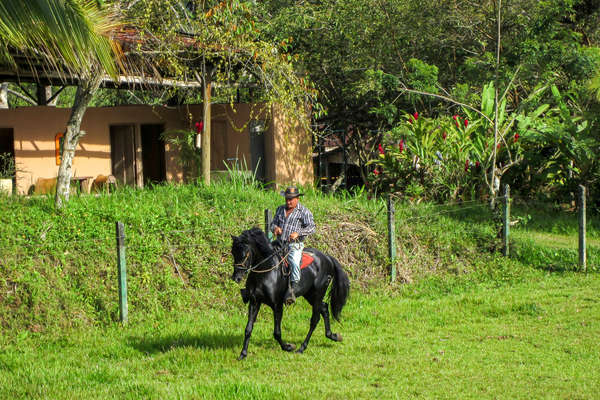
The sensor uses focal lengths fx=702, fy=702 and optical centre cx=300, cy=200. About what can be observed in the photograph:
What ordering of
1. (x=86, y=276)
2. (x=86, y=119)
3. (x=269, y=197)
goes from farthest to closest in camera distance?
(x=86, y=119) → (x=269, y=197) → (x=86, y=276)

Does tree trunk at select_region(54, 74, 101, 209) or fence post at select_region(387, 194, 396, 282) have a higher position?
tree trunk at select_region(54, 74, 101, 209)

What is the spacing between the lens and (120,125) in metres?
21.1

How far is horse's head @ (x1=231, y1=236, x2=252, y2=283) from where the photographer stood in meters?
7.50

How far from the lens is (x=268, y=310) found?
35.4 feet

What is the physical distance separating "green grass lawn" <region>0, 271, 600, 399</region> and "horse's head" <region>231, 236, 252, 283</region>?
3.55 ft

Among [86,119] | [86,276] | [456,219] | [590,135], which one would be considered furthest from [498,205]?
[86,119]

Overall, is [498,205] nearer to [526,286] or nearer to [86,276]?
[526,286]

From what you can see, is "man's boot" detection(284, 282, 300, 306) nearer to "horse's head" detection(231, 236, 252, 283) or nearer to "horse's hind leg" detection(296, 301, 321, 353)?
"horse's hind leg" detection(296, 301, 321, 353)

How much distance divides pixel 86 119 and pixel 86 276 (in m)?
10.4

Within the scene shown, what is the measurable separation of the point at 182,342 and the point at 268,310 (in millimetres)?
2187

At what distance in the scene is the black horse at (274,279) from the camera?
304 inches

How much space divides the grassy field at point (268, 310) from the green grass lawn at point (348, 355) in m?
0.03

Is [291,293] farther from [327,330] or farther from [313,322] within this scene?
[327,330]

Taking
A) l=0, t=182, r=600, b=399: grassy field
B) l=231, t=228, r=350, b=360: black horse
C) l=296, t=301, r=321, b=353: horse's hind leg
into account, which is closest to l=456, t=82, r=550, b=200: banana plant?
l=0, t=182, r=600, b=399: grassy field
